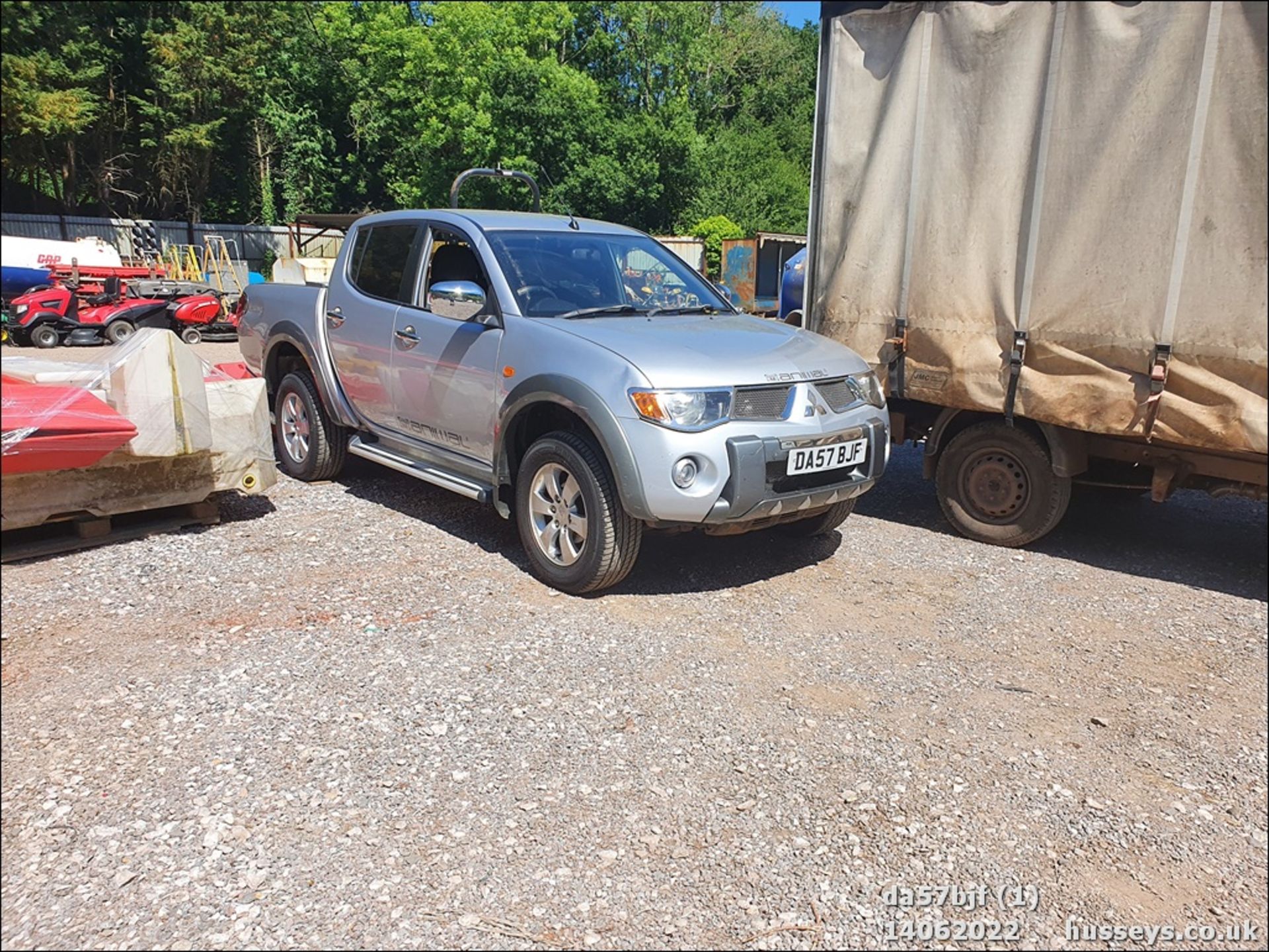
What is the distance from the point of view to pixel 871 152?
532 cm

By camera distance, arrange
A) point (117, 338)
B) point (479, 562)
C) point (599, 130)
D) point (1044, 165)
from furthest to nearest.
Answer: point (599, 130) < point (479, 562) < point (1044, 165) < point (117, 338)

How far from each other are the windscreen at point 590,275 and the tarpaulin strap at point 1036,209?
173 centimetres

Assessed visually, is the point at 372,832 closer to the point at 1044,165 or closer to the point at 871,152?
the point at 1044,165

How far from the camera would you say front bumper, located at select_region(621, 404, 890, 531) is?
414cm

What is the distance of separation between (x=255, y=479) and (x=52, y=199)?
410 cm

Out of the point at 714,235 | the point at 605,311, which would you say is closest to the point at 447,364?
the point at 605,311

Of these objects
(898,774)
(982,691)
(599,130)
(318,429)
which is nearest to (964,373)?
(982,691)

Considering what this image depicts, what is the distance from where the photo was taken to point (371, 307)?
589 centimetres

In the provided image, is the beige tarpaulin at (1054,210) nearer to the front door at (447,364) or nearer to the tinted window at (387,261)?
the front door at (447,364)

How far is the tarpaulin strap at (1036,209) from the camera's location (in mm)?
3658

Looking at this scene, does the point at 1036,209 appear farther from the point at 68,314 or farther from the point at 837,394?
the point at 68,314

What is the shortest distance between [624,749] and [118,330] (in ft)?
6.83

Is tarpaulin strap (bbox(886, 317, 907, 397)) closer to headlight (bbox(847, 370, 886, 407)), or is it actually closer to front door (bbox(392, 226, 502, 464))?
headlight (bbox(847, 370, 886, 407))

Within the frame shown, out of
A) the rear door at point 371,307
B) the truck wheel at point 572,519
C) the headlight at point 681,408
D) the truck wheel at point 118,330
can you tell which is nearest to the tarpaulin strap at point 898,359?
the headlight at point 681,408
